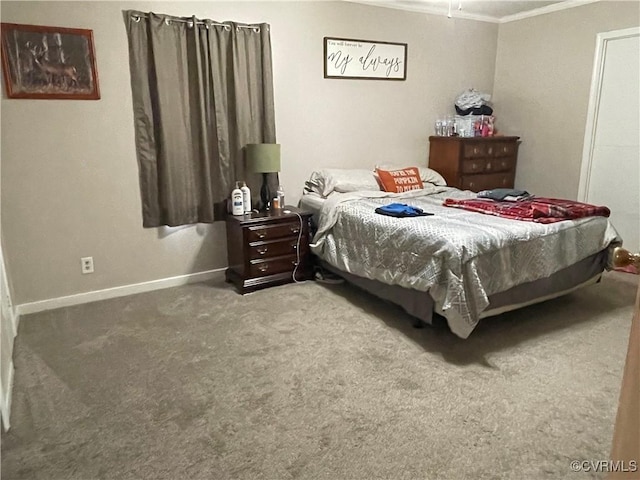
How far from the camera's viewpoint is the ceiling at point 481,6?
4.25 m

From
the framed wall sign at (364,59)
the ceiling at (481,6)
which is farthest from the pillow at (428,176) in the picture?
the ceiling at (481,6)

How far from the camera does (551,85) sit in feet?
15.0

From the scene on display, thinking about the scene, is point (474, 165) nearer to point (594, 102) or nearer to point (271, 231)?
point (594, 102)

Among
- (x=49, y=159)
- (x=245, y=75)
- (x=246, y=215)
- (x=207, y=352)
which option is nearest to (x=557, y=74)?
(x=245, y=75)

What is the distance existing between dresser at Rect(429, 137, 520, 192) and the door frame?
69cm

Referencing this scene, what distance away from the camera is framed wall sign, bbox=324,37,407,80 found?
4051mm

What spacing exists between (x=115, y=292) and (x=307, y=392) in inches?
78.2

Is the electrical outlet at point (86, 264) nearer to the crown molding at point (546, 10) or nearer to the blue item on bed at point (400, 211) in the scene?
the blue item on bed at point (400, 211)

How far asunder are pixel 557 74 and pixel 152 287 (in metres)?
4.29

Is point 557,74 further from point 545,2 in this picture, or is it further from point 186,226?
point 186,226

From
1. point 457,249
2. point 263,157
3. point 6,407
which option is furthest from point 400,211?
point 6,407

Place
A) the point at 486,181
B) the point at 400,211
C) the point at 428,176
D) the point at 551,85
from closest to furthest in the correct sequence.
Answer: the point at 400,211, the point at 428,176, the point at 551,85, the point at 486,181

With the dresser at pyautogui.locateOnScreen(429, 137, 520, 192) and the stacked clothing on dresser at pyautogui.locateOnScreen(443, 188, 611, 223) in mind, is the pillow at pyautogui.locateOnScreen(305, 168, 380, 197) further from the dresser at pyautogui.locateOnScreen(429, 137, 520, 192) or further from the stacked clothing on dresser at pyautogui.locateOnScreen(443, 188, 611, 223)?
the dresser at pyautogui.locateOnScreen(429, 137, 520, 192)

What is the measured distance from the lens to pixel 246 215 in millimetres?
3604
